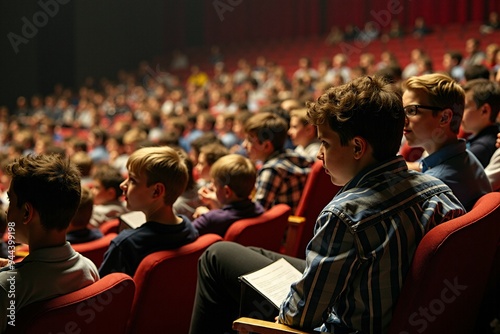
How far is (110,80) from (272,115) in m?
11.0

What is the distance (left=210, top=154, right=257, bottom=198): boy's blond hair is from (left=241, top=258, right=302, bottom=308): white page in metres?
0.62

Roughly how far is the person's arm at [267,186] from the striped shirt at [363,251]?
1377mm

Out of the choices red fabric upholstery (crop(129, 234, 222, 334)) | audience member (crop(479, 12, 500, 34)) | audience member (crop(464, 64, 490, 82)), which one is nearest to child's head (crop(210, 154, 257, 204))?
red fabric upholstery (crop(129, 234, 222, 334))

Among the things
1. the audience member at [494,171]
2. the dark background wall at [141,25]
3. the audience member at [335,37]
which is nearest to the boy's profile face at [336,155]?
the audience member at [494,171]

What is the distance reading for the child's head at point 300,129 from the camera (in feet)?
11.0

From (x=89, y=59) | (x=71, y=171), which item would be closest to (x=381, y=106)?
(x=71, y=171)

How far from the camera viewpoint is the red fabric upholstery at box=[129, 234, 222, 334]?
164cm

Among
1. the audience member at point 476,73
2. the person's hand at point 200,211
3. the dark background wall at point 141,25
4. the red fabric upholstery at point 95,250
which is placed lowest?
the person's hand at point 200,211

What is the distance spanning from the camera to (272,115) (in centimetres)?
306

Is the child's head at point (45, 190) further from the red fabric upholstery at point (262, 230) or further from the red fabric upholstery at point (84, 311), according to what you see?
the red fabric upholstery at point (262, 230)

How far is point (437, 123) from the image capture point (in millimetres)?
1996

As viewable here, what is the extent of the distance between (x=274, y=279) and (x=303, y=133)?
1794mm

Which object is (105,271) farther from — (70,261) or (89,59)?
(89,59)

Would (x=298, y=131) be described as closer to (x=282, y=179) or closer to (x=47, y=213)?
(x=282, y=179)
